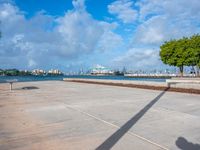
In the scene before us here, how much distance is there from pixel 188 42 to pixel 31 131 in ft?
148

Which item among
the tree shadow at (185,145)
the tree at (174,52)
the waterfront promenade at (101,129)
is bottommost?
the tree shadow at (185,145)

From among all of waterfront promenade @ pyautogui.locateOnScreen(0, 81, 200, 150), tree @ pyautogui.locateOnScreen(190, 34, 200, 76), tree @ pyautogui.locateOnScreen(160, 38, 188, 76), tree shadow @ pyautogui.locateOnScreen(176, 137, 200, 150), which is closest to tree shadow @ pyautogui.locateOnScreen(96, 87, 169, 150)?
waterfront promenade @ pyautogui.locateOnScreen(0, 81, 200, 150)

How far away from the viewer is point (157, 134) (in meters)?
5.71

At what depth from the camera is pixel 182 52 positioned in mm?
47719

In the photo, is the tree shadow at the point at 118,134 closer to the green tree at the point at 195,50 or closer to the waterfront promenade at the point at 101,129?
the waterfront promenade at the point at 101,129

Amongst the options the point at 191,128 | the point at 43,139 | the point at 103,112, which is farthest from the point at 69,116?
the point at 191,128

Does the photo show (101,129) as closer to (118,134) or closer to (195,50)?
(118,134)

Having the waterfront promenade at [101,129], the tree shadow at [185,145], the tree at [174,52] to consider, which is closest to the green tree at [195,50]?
the tree at [174,52]

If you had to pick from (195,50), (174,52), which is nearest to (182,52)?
(174,52)

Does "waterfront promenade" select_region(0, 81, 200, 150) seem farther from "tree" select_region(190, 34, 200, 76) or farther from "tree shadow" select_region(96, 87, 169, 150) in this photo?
"tree" select_region(190, 34, 200, 76)

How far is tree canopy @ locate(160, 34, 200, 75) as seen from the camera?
45.6 meters

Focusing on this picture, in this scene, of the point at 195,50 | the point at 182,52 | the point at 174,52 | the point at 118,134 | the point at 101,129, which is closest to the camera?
the point at 118,134

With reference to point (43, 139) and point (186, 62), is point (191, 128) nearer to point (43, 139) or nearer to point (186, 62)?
point (43, 139)

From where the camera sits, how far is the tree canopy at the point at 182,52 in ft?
150
